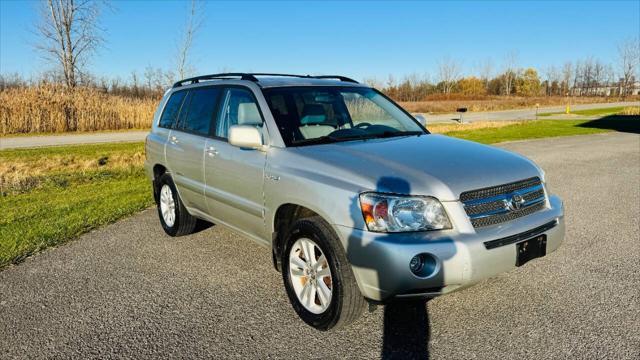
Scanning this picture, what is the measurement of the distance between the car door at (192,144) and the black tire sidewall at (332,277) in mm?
1735

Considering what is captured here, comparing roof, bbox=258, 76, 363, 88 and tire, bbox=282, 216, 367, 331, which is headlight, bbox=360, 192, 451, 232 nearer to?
tire, bbox=282, 216, 367, 331

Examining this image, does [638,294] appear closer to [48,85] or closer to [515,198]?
[515,198]

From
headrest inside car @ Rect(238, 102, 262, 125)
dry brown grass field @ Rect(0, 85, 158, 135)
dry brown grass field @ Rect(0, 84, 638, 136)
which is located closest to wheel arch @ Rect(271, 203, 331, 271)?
headrest inside car @ Rect(238, 102, 262, 125)

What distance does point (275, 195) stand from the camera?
12.3ft

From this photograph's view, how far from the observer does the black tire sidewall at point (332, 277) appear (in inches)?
124

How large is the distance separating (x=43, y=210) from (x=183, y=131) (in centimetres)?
361

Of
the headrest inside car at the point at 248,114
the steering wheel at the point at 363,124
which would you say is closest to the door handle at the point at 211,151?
the headrest inside car at the point at 248,114

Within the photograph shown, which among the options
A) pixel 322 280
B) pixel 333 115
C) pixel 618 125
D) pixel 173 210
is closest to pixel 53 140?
pixel 173 210

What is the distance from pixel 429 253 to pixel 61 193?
8.28 m

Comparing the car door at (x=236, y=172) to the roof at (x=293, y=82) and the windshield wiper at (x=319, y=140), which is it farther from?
the windshield wiper at (x=319, y=140)

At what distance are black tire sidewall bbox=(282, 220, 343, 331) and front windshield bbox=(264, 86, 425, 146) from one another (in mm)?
802

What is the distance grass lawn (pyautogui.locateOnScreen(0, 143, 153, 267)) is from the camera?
19.8 ft

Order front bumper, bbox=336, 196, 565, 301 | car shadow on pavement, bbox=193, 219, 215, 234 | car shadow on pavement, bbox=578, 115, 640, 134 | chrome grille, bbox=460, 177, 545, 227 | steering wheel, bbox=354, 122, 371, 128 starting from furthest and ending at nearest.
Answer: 1. car shadow on pavement, bbox=578, 115, 640, 134
2. car shadow on pavement, bbox=193, 219, 215, 234
3. steering wheel, bbox=354, 122, 371, 128
4. chrome grille, bbox=460, 177, 545, 227
5. front bumper, bbox=336, 196, 565, 301

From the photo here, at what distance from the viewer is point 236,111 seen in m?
4.56
